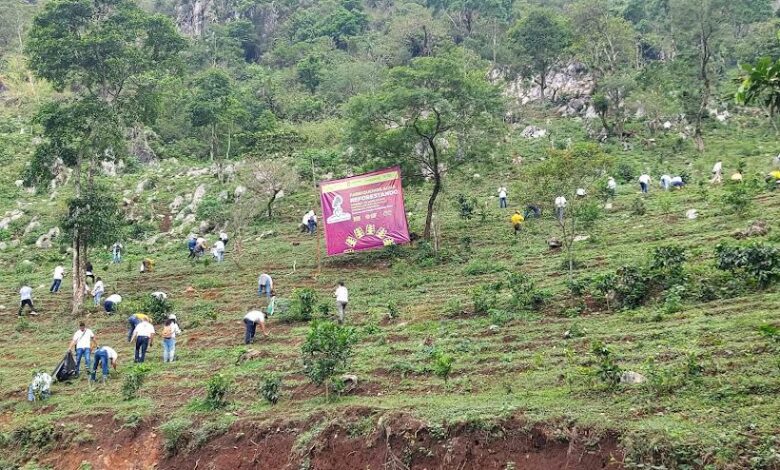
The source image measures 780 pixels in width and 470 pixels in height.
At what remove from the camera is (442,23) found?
63.9 metres

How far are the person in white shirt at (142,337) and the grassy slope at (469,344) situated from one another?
0.44m

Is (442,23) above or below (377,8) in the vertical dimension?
below

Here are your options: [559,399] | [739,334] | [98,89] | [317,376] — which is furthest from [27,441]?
[98,89]

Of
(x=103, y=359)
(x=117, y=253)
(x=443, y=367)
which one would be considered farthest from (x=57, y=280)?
(x=443, y=367)

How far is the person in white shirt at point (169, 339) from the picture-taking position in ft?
55.1

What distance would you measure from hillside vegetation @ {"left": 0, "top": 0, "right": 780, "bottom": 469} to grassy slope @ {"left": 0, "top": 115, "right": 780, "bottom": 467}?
0.23ft

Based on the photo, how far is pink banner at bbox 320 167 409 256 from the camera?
75.7 ft

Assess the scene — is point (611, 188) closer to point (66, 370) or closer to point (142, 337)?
point (142, 337)

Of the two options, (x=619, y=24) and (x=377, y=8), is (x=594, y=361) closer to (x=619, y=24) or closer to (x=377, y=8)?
(x=619, y=24)

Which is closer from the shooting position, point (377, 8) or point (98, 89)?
point (98, 89)

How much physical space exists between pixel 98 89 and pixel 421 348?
1625 centimetres

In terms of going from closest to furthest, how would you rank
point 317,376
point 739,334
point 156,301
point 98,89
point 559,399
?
point 559,399, point 739,334, point 317,376, point 156,301, point 98,89

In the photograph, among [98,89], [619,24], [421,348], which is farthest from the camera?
[619,24]

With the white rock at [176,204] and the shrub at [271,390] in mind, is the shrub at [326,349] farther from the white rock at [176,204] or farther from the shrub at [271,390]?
the white rock at [176,204]
